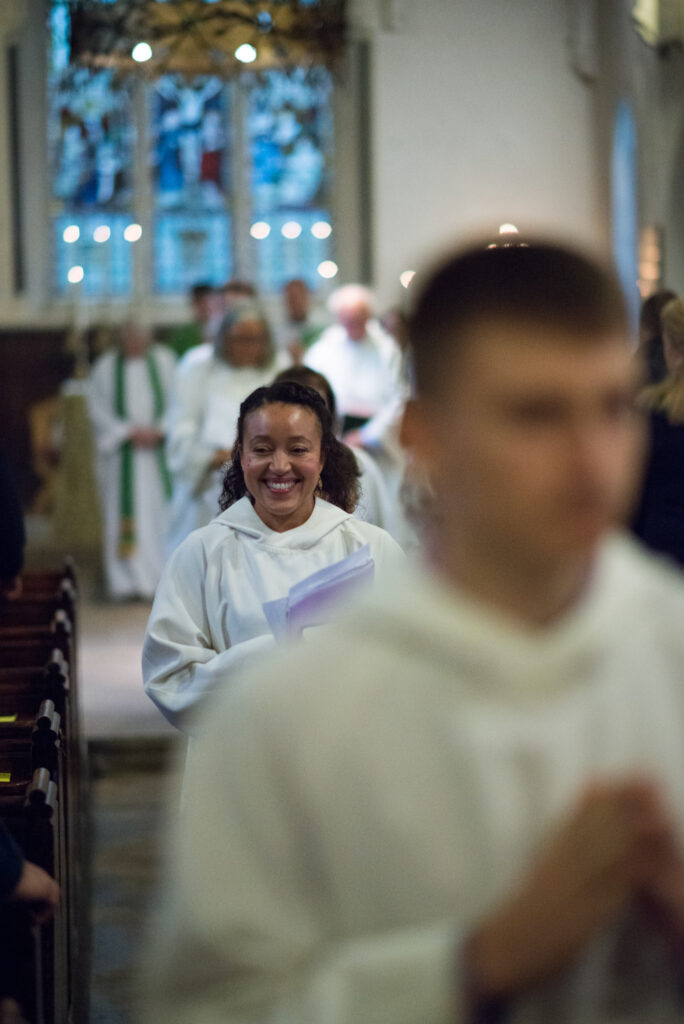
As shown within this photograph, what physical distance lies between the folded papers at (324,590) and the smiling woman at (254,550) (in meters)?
0.26

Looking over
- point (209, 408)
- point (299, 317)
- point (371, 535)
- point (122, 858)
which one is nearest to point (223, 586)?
point (371, 535)

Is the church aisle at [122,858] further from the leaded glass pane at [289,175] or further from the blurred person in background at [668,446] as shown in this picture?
the leaded glass pane at [289,175]

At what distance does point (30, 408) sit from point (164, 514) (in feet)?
12.9

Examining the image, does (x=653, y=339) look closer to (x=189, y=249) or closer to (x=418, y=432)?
(x=418, y=432)

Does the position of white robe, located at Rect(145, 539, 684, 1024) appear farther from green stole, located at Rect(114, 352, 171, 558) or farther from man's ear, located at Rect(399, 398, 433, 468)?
green stole, located at Rect(114, 352, 171, 558)

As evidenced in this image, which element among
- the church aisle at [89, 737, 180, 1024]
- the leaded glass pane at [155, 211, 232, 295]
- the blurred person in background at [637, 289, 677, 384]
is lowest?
the church aisle at [89, 737, 180, 1024]

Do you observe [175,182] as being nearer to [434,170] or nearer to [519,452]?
[434,170]

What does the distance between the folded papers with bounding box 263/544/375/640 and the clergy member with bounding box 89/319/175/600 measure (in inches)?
328

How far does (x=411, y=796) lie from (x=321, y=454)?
8.21 ft

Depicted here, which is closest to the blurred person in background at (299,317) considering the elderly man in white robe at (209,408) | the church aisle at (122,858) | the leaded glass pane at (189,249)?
the elderly man in white robe at (209,408)

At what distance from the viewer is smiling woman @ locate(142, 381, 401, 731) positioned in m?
3.41

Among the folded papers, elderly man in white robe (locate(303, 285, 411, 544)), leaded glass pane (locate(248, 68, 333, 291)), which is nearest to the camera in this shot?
the folded papers

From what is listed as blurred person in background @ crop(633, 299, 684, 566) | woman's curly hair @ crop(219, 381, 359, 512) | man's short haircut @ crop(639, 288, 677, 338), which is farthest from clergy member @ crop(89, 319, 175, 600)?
woman's curly hair @ crop(219, 381, 359, 512)

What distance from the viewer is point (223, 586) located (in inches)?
137
